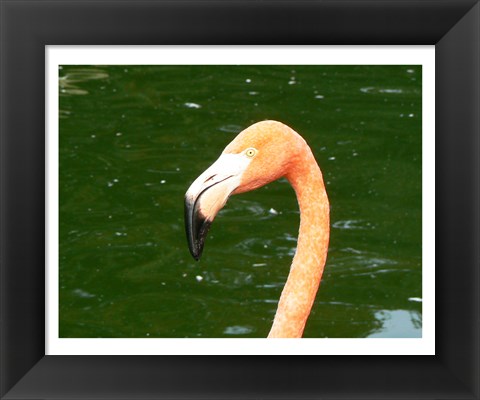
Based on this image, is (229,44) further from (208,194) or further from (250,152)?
(208,194)

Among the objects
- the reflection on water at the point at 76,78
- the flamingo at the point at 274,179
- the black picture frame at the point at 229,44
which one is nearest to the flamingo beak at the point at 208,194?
the flamingo at the point at 274,179

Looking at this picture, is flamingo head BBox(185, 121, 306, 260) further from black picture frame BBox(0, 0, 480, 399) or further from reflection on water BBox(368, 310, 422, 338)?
reflection on water BBox(368, 310, 422, 338)

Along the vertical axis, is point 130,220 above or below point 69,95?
below

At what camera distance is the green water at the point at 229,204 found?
349 centimetres

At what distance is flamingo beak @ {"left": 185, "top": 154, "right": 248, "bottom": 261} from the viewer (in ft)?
9.80

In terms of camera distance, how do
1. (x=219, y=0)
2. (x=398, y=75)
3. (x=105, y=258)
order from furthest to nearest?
(x=105, y=258) → (x=398, y=75) → (x=219, y=0)

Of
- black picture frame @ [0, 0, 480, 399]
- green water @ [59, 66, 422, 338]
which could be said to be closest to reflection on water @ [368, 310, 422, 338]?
green water @ [59, 66, 422, 338]

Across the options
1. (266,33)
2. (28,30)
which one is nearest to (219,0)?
(266,33)

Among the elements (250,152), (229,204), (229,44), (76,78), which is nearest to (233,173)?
(250,152)

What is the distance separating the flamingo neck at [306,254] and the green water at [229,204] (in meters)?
0.25

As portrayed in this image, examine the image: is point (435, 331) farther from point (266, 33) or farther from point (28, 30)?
point (28, 30)

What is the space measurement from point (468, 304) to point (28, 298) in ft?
4.34

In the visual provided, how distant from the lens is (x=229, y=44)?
9.82 ft

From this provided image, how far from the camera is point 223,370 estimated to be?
2.98 m
